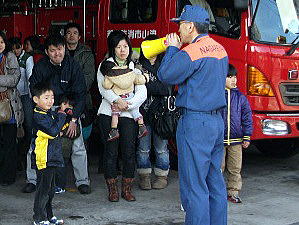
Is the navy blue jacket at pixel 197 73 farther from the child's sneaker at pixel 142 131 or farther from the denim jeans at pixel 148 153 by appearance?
the denim jeans at pixel 148 153

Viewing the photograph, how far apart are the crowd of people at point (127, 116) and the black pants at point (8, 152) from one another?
0.01m

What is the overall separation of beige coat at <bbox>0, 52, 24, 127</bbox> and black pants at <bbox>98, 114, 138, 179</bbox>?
1.10m

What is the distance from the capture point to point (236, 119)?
6781 millimetres

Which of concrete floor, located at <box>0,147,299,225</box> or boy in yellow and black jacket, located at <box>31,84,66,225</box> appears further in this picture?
concrete floor, located at <box>0,147,299,225</box>

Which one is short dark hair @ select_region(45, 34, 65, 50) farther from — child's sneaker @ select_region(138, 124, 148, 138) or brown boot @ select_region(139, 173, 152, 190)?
brown boot @ select_region(139, 173, 152, 190)

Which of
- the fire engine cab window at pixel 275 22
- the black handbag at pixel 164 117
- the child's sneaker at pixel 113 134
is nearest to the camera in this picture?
the child's sneaker at pixel 113 134

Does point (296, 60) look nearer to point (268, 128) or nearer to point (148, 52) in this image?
point (268, 128)

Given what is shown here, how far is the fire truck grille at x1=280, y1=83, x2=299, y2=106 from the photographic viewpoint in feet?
24.8

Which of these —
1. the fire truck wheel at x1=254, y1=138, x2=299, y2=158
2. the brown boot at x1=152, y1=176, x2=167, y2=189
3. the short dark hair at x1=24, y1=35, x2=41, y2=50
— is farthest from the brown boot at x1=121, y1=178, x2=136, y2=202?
the fire truck wheel at x1=254, y1=138, x2=299, y2=158

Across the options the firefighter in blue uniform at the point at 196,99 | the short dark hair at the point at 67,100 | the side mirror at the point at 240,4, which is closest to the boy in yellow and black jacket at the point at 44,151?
the short dark hair at the point at 67,100

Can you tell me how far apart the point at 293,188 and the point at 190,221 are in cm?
267

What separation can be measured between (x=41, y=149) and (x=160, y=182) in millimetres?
2042

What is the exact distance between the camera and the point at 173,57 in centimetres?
522

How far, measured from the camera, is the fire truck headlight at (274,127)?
24.6 feet
